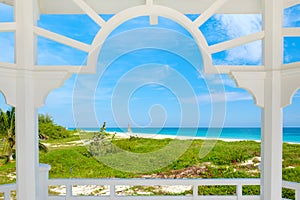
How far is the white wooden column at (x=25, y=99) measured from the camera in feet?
6.73

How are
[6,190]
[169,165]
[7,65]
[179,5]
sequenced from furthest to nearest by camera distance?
[169,165], [179,5], [6,190], [7,65]

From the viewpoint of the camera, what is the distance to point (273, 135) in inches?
82.4

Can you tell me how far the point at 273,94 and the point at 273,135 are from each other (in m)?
0.29

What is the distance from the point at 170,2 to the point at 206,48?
117 cm

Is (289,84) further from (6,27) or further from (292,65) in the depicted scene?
(6,27)

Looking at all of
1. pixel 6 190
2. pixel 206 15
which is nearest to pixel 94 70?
Result: pixel 206 15

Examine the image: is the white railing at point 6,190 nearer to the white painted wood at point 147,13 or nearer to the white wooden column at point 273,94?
the white painted wood at point 147,13

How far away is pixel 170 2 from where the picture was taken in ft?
9.88

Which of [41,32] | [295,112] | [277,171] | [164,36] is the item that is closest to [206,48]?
[164,36]

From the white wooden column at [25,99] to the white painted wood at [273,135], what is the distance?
1644 millimetres

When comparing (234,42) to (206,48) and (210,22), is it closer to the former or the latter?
(206,48)

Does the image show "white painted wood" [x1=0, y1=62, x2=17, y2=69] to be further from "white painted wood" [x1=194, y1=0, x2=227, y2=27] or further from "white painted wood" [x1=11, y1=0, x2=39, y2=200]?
"white painted wood" [x1=194, y1=0, x2=227, y2=27]

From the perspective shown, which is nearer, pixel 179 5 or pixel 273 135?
pixel 273 135

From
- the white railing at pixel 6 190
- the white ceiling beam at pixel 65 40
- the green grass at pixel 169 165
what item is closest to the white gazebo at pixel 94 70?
the white ceiling beam at pixel 65 40
